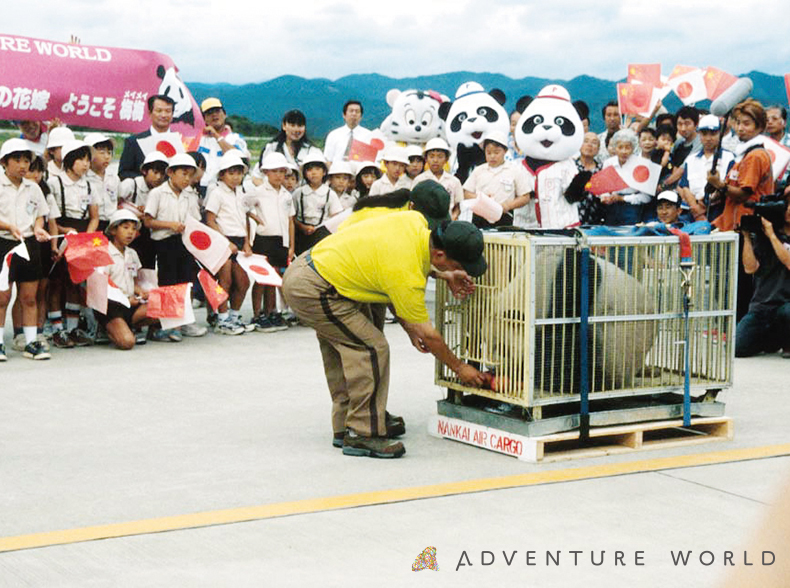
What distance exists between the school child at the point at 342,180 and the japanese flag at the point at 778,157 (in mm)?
3922

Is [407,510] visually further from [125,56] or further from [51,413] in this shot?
[125,56]

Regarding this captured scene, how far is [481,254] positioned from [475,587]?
2041 mm

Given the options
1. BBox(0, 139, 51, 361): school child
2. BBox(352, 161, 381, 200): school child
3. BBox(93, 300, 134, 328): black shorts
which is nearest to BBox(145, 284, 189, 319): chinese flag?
BBox(93, 300, 134, 328): black shorts

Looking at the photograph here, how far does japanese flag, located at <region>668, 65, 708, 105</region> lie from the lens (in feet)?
47.1

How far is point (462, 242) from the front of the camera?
544 cm

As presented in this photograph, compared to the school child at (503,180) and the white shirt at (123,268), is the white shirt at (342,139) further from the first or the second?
the white shirt at (123,268)

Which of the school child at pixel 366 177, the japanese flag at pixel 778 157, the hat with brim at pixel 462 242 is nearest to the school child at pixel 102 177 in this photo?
the school child at pixel 366 177

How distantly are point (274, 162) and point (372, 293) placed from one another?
483cm

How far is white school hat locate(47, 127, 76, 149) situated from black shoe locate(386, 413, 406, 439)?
15.0 ft

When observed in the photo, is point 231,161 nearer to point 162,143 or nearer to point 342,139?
point 162,143

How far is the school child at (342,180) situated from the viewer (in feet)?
35.7

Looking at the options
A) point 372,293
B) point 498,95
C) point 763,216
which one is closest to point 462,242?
point 372,293

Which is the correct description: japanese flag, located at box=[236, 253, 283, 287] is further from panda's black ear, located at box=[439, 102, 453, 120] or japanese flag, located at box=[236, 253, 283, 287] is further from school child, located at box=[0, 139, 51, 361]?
panda's black ear, located at box=[439, 102, 453, 120]

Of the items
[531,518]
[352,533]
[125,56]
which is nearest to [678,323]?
[531,518]
